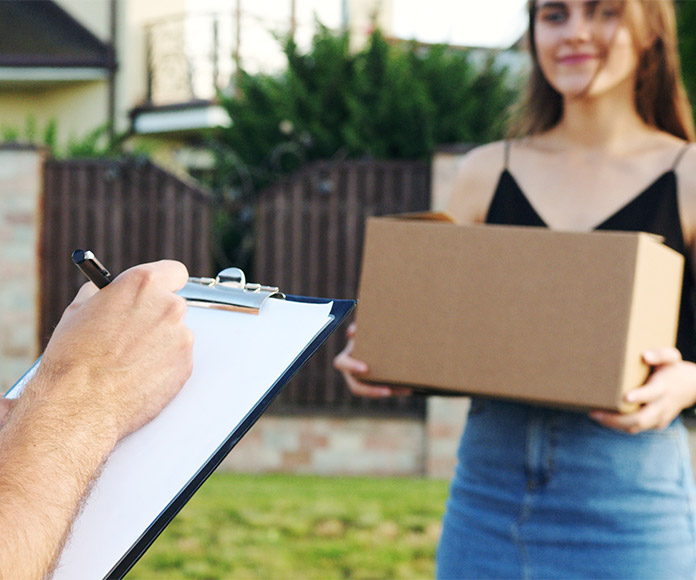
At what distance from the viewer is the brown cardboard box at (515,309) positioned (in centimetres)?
134

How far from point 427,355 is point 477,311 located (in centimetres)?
12

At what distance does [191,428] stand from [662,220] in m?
1.05

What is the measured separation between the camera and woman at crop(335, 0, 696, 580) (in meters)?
1.44

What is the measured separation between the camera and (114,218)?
574 centimetres

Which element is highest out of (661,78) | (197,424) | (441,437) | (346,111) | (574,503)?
(346,111)

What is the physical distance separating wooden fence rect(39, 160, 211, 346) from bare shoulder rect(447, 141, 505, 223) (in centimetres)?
399

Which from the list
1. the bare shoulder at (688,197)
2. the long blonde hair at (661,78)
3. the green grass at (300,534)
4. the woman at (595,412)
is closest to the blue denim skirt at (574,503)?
the woman at (595,412)

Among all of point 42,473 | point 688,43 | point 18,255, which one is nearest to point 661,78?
point 42,473

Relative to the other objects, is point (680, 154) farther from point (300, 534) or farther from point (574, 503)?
point (300, 534)

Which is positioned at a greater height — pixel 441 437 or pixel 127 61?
pixel 127 61

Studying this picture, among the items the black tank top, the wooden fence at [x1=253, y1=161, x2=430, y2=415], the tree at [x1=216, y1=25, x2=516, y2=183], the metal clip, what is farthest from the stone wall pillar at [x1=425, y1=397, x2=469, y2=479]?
the metal clip

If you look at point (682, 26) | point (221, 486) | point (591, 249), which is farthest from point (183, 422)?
point (682, 26)

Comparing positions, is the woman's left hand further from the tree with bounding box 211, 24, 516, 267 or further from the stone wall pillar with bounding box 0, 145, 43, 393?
the stone wall pillar with bounding box 0, 145, 43, 393

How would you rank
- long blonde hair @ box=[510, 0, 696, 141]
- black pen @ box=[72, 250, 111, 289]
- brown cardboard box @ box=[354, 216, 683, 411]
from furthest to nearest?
long blonde hair @ box=[510, 0, 696, 141] → brown cardboard box @ box=[354, 216, 683, 411] → black pen @ box=[72, 250, 111, 289]
